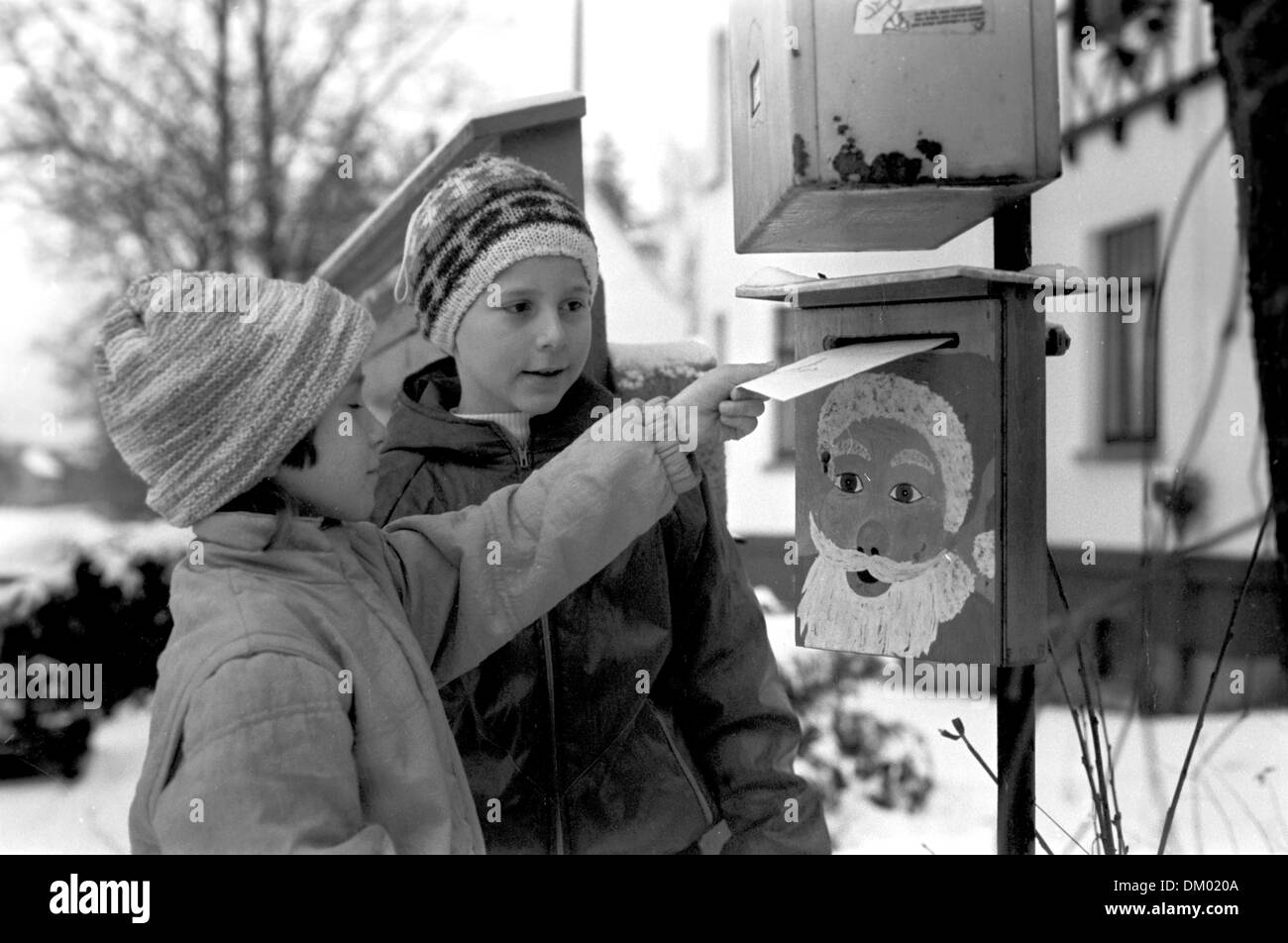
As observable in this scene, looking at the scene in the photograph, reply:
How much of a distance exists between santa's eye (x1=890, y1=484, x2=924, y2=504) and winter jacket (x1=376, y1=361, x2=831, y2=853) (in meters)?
0.27

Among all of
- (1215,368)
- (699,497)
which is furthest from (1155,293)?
(699,497)

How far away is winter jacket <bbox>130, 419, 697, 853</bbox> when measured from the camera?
1.04 meters

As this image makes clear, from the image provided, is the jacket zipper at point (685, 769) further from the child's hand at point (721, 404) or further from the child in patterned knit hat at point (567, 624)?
the child's hand at point (721, 404)

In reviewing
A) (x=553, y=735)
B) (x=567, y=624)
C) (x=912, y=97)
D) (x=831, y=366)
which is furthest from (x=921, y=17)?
(x=553, y=735)

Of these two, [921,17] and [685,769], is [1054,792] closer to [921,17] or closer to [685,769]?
[685,769]

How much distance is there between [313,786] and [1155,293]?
1.65 metres

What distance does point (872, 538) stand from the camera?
142cm

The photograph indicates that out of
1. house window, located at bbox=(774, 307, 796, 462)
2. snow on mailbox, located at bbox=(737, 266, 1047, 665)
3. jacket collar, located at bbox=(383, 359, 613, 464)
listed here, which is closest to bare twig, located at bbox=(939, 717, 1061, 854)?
snow on mailbox, located at bbox=(737, 266, 1047, 665)

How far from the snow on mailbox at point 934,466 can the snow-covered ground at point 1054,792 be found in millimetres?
419

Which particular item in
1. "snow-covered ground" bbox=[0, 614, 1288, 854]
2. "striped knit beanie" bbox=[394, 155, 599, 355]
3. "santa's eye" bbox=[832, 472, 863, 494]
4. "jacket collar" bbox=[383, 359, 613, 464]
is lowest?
"snow-covered ground" bbox=[0, 614, 1288, 854]

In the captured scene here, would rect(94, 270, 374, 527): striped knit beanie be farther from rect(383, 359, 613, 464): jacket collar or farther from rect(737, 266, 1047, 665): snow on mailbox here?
rect(737, 266, 1047, 665): snow on mailbox

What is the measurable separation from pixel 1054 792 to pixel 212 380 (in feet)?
4.49

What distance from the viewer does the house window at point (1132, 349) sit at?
207 cm
